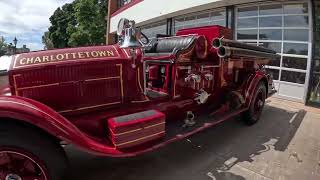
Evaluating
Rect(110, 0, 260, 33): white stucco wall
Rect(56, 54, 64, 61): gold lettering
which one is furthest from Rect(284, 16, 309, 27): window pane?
Rect(56, 54, 64, 61): gold lettering

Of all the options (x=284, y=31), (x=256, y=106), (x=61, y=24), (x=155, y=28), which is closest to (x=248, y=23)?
(x=284, y=31)

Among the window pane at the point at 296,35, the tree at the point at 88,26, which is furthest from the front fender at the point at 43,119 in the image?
the tree at the point at 88,26

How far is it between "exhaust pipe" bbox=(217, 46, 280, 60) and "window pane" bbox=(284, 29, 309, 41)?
3.10 metres

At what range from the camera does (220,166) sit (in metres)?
4.08

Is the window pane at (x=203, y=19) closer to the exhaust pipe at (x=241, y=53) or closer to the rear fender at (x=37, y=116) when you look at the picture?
the exhaust pipe at (x=241, y=53)

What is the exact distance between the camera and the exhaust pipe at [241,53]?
463 centimetres

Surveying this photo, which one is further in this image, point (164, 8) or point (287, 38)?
point (164, 8)

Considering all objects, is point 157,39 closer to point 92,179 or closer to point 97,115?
point 97,115

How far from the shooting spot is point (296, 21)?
9289mm

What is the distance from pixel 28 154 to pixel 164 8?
44.9ft

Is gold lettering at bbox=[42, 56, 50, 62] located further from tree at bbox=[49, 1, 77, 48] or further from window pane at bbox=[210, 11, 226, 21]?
tree at bbox=[49, 1, 77, 48]

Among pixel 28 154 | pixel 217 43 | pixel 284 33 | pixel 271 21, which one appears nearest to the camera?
pixel 28 154

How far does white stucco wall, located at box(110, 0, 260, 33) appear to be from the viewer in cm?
1175

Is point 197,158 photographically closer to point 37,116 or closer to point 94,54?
point 94,54
